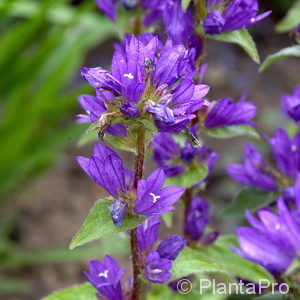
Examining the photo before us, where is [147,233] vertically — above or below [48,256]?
above

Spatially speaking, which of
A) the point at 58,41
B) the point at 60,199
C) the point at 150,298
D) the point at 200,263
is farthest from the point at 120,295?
the point at 60,199

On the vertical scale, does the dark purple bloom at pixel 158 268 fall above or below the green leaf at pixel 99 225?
below

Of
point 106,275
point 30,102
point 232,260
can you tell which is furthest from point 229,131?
point 30,102

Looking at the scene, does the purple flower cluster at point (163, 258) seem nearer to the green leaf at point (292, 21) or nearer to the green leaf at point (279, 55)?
the green leaf at point (279, 55)

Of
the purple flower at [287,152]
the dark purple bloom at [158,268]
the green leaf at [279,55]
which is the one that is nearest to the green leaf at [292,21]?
the green leaf at [279,55]

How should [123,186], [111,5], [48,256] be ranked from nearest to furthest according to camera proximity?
[123,186] < [111,5] < [48,256]

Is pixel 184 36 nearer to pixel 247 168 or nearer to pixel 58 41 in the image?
pixel 247 168

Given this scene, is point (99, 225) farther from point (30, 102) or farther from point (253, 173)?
point (30, 102)
